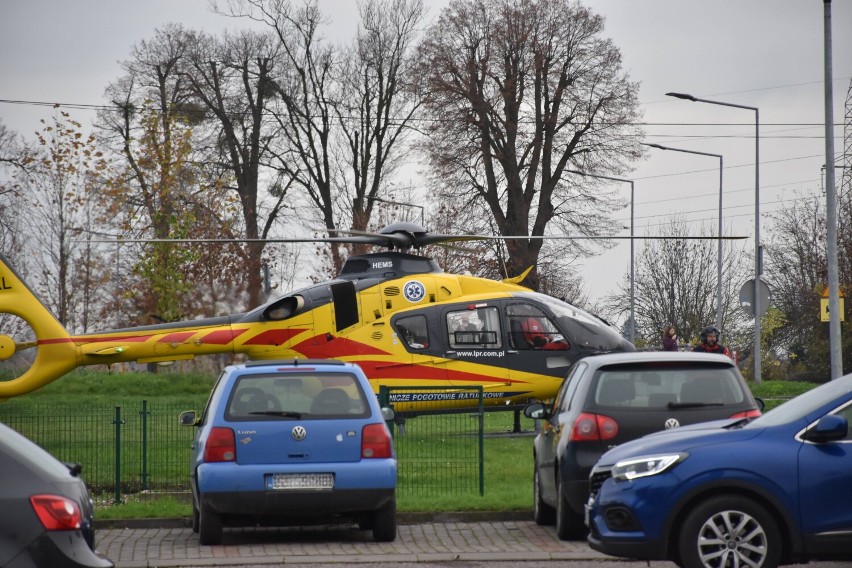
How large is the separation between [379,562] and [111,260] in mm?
39648

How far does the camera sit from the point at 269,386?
42.3ft

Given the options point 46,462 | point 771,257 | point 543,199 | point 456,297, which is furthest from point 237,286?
point 46,462

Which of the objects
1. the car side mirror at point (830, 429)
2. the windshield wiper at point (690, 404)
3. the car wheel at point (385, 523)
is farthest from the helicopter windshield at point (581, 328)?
the car side mirror at point (830, 429)

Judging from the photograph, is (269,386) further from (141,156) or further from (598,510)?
(141,156)

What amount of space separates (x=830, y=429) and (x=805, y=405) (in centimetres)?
63

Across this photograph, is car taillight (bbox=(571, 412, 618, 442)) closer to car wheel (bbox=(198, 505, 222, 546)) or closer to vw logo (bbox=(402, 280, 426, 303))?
car wheel (bbox=(198, 505, 222, 546))

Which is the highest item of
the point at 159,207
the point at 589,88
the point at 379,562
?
the point at 589,88

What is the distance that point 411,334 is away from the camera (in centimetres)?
2423

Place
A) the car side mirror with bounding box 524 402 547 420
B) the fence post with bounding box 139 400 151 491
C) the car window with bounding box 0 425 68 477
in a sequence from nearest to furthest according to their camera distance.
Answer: the car window with bounding box 0 425 68 477 < the car side mirror with bounding box 524 402 547 420 < the fence post with bounding box 139 400 151 491

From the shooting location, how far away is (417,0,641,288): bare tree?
156 ft

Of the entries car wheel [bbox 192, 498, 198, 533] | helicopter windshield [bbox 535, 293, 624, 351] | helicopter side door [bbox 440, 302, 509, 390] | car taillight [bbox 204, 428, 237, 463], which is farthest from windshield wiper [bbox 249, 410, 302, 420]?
helicopter windshield [bbox 535, 293, 624, 351]

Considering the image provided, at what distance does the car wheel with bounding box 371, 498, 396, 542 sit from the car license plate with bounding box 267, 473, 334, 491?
691 mm

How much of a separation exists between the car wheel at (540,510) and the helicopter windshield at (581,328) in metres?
10.1

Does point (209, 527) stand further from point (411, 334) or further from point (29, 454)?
point (411, 334)
